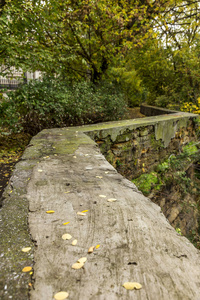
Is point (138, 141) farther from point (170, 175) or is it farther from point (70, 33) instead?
point (70, 33)

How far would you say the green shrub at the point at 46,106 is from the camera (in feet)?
15.9

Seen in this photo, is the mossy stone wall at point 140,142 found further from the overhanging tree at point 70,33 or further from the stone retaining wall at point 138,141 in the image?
the overhanging tree at point 70,33

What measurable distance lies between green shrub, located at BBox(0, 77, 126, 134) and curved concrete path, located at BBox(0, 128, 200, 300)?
3126 millimetres

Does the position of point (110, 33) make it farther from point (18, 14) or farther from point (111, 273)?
point (111, 273)

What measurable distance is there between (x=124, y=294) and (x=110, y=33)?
6795 millimetres

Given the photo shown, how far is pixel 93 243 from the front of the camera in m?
1.17

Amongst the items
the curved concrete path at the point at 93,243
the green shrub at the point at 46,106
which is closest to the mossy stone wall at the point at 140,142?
the green shrub at the point at 46,106

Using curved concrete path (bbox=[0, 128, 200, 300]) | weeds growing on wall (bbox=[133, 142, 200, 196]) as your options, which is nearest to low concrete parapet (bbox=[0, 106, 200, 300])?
curved concrete path (bbox=[0, 128, 200, 300])

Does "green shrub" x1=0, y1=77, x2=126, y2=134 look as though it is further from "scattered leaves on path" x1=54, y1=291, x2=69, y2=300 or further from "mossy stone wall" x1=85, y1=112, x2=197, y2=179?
"scattered leaves on path" x1=54, y1=291, x2=69, y2=300

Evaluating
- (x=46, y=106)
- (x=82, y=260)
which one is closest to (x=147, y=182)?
(x=46, y=106)

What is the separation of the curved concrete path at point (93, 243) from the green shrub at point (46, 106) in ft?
10.3

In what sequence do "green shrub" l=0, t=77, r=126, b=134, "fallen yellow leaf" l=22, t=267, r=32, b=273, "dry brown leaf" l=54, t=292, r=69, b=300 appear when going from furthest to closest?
"green shrub" l=0, t=77, r=126, b=134, "fallen yellow leaf" l=22, t=267, r=32, b=273, "dry brown leaf" l=54, t=292, r=69, b=300

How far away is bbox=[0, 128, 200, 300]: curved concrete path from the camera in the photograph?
90cm

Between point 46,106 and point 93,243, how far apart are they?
4.32 m
